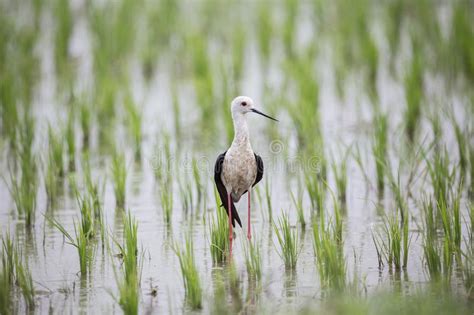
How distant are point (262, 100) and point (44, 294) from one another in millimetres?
5120

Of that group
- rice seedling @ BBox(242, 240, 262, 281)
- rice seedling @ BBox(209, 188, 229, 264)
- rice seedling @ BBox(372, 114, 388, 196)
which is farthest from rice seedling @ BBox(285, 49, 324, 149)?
rice seedling @ BBox(242, 240, 262, 281)

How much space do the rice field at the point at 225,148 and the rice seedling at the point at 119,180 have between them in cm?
2

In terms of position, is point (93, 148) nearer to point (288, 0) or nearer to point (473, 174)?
point (473, 174)

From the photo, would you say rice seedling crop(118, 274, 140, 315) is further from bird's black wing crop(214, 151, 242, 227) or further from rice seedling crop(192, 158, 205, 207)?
rice seedling crop(192, 158, 205, 207)

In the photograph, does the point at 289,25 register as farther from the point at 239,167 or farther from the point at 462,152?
the point at 239,167

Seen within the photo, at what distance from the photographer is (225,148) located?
7895mm

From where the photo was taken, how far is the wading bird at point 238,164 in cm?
543

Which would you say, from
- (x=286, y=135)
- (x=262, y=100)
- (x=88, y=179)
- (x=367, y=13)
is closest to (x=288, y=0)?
(x=367, y=13)

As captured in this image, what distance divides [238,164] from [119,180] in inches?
56.0

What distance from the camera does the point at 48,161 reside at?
7199 millimetres

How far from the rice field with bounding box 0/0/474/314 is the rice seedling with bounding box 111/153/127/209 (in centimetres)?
2

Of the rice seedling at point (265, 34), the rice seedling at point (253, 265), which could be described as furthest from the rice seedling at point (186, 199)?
the rice seedling at point (265, 34)

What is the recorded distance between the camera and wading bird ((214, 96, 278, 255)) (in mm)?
5434

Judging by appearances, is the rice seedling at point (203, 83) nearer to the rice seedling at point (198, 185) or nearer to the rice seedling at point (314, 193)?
the rice seedling at point (198, 185)
